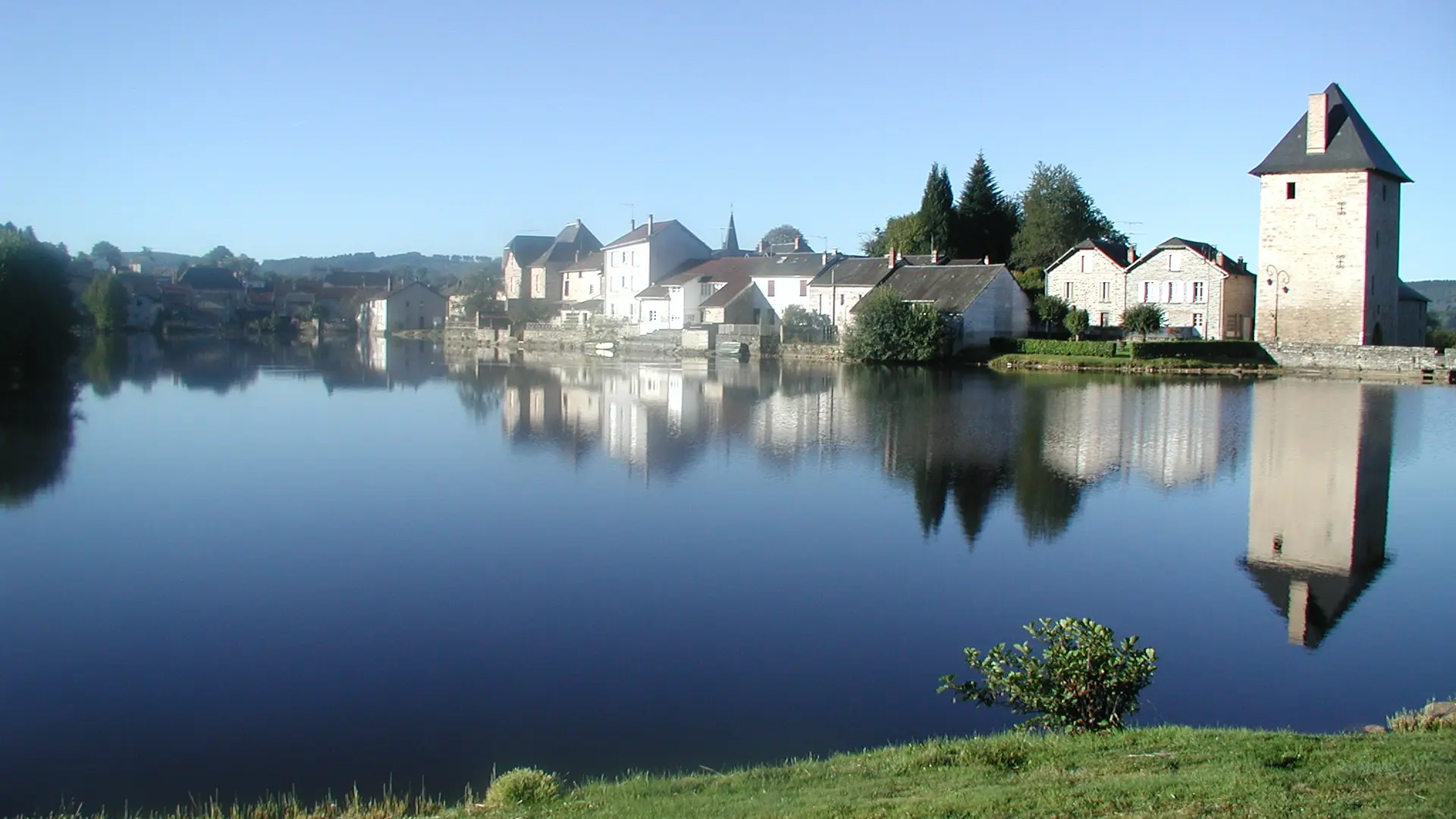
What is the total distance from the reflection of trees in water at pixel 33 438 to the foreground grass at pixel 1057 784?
12790 millimetres

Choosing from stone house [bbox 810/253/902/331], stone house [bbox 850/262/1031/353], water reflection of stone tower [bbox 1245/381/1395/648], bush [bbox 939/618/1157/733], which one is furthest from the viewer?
stone house [bbox 810/253/902/331]

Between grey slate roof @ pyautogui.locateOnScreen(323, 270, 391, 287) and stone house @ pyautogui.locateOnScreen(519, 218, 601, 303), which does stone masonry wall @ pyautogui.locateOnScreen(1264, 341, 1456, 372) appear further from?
grey slate roof @ pyautogui.locateOnScreen(323, 270, 391, 287)

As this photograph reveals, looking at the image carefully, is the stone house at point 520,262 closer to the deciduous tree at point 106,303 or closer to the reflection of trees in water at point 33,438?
the deciduous tree at point 106,303

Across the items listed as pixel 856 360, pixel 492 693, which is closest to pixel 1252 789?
pixel 492 693

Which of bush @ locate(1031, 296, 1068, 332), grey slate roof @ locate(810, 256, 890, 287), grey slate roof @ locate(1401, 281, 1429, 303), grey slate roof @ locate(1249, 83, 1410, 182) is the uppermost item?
grey slate roof @ locate(1249, 83, 1410, 182)

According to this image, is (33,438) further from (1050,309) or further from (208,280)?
(208,280)

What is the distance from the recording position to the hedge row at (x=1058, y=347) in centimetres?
4328

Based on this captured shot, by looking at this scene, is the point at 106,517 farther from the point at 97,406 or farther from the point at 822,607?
the point at 97,406

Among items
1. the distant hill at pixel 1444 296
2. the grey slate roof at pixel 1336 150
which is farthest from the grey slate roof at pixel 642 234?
the distant hill at pixel 1444 296

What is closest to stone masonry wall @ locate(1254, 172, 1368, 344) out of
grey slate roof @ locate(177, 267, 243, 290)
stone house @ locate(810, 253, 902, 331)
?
stone house @ locate(810, 253, 902, 331)

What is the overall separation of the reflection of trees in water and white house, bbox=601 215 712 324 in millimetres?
33712

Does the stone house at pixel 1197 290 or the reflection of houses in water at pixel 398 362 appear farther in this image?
the stone house at pixel 1197 290

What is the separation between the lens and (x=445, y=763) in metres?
7.56

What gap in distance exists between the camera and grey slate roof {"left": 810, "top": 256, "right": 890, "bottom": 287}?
174 ft
